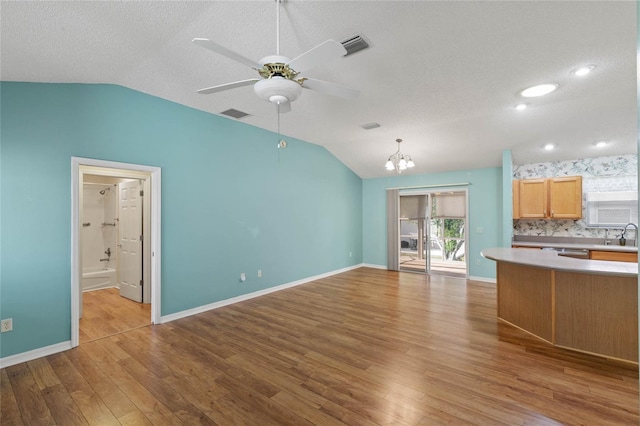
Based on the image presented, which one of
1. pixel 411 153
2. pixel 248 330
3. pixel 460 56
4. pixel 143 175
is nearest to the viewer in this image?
pixel 460 56

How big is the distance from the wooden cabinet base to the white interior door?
18.4 ft

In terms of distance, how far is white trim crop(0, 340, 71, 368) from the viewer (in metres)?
2.63

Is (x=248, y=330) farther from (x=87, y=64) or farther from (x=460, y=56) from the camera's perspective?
(x=460, y=56)

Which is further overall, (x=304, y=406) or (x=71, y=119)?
(x=71, y=119)

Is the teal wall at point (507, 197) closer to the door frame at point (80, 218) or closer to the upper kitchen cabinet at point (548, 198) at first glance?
the upper kitchen cabinet at point (548, 198)

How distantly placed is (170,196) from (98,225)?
3786 millimetres

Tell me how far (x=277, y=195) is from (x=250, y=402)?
3.68 meters

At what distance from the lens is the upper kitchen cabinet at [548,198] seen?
201 inches

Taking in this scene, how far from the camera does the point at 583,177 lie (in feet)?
17.5

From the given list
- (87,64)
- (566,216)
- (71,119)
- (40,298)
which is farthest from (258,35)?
(566,216)

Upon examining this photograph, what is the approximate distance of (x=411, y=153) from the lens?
19.9 ft

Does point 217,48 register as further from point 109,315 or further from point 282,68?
point 109,315

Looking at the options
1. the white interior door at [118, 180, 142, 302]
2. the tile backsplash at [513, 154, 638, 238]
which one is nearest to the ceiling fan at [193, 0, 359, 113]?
the white interior door at [118, 180, 142, 302]

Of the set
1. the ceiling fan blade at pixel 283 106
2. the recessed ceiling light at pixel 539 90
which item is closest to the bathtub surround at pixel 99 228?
the ceiling fan blade at pixel 283 106
